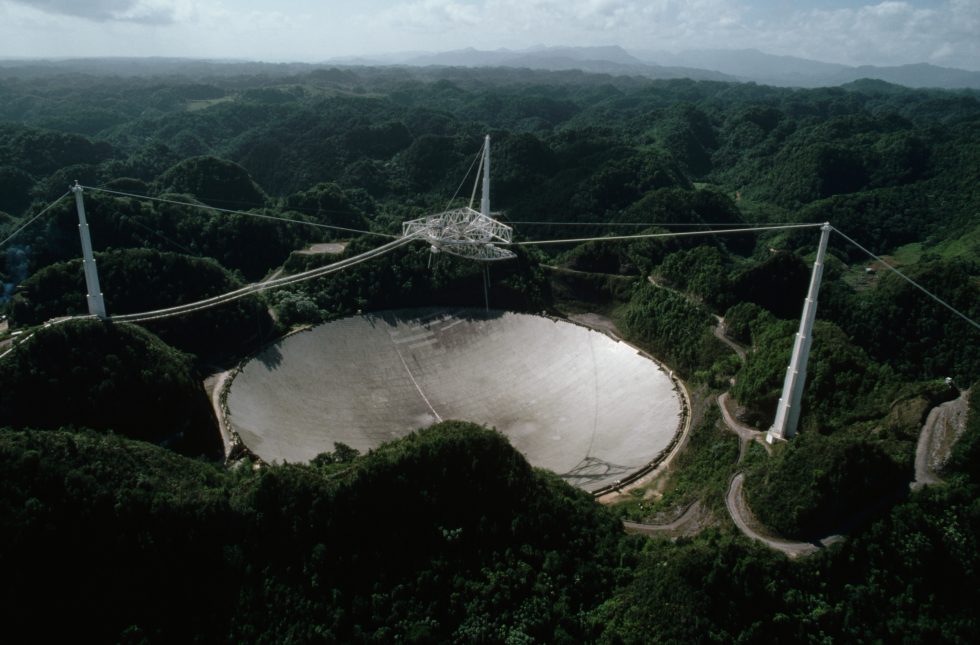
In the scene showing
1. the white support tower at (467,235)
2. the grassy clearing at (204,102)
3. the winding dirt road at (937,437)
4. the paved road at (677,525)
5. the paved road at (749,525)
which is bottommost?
the paved road at (677,525)

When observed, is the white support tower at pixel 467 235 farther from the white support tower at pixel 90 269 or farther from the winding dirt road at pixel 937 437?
the winding dirt road at pixel 937 437

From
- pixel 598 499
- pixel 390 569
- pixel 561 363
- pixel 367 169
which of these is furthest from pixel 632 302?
pixel 367 169

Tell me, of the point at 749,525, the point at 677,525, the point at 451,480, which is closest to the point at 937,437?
the point at 749,525

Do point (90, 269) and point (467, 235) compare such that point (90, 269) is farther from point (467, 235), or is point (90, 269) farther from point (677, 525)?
point (677, 525)

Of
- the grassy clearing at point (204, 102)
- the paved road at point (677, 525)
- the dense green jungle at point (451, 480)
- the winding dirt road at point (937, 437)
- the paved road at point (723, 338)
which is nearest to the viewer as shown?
the dense green jungle at point (451, 480)

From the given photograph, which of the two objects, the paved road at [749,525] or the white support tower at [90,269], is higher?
the white support tower at [90,269]

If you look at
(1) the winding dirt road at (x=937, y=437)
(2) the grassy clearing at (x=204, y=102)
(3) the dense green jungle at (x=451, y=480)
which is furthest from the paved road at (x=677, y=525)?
(2) the grassy clearing at (x=204, y=102)

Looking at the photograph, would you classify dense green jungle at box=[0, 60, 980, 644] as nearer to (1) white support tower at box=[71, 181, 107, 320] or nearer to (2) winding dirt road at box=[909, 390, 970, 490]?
(2) winding dirt road at box=[909, 390, 970, 490]

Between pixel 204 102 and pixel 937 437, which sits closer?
pixel 937 437

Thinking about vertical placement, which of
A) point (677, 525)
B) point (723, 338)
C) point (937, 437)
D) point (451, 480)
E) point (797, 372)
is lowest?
point (677, 525)
